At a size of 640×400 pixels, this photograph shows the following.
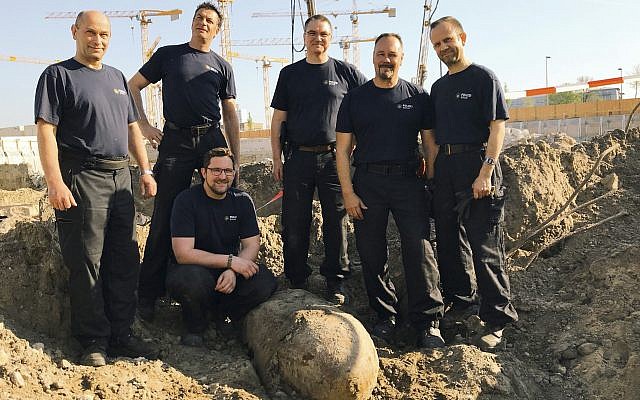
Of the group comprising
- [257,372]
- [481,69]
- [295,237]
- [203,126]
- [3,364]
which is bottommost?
[257,372]

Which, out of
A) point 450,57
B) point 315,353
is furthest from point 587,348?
point 450,57

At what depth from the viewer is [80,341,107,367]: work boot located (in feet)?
11.6

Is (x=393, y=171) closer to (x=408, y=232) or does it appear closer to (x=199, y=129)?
(x=408, y=232)

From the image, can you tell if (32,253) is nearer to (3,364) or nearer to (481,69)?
(3,364)

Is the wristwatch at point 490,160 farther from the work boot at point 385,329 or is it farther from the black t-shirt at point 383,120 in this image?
the work boot at point 385,329

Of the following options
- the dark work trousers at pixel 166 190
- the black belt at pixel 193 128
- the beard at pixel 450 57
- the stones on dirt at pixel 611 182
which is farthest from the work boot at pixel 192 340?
the stones on dirt at pixel 611 182

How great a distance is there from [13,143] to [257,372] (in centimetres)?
2219

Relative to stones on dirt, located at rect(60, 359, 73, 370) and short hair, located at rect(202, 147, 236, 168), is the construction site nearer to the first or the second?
stones on dirt, located at rect(60, 359, 73, 370)

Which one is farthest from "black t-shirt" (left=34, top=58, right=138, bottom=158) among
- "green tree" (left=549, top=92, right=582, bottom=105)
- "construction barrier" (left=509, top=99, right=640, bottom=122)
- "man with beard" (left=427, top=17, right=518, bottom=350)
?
"green tree" (left=549, top=92, right=582, bottom=105)

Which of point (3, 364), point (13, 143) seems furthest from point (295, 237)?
point (13, 143)

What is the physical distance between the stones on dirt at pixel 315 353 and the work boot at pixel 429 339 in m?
0.61

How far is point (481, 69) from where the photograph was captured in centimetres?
415

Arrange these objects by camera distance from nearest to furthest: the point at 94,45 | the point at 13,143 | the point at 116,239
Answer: the point at 94,45 → the point at 116,239 → the point at 13,143

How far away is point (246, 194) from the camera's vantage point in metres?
4.40
